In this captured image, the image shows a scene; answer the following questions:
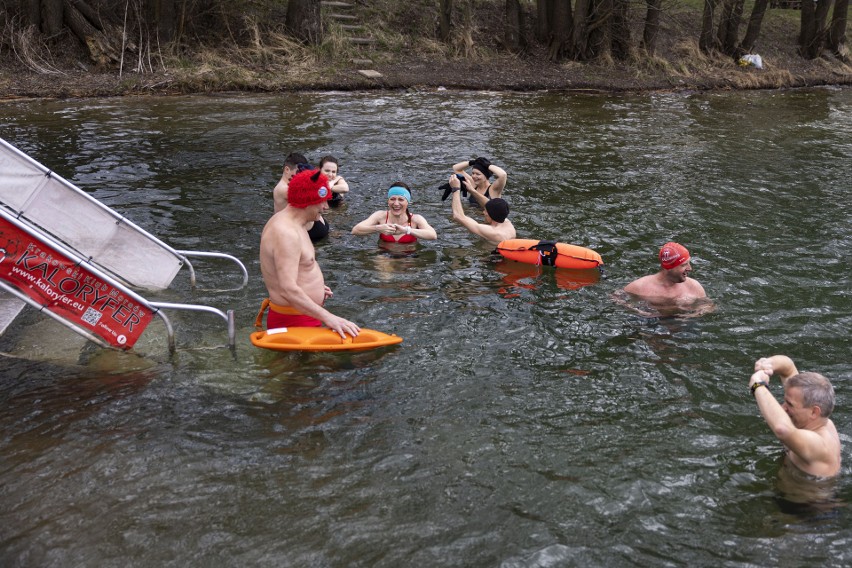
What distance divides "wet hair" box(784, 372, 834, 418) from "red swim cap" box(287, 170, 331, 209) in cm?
379

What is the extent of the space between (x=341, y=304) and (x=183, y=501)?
362cm

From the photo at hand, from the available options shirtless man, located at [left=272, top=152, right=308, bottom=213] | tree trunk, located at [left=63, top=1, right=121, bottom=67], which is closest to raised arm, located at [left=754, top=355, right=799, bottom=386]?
shirtless man, located at [left=272, top=152, right=308, bottom=213]

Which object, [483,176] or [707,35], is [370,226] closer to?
[483,176]

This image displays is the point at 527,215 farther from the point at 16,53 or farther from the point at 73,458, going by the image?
the point at 16,53

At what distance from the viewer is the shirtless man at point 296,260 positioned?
21.6 feet

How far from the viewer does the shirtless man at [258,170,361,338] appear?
21.6ft

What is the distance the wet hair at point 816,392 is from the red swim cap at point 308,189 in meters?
3.79

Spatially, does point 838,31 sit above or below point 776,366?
above

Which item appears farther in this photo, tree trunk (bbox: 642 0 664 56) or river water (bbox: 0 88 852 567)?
tree trunk (bbox: 642 0 664 56)

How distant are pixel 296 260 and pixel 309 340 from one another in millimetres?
711

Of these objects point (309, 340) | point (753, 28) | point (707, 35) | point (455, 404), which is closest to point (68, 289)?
point (309, 340)

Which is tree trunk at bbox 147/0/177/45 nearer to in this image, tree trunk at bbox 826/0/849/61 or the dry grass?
the dry grass

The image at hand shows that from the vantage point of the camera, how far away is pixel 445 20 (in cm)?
2444

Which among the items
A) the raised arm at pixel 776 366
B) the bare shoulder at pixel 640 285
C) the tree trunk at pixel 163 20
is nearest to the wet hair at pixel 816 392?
Result: the raised arm at pixel 776 366
